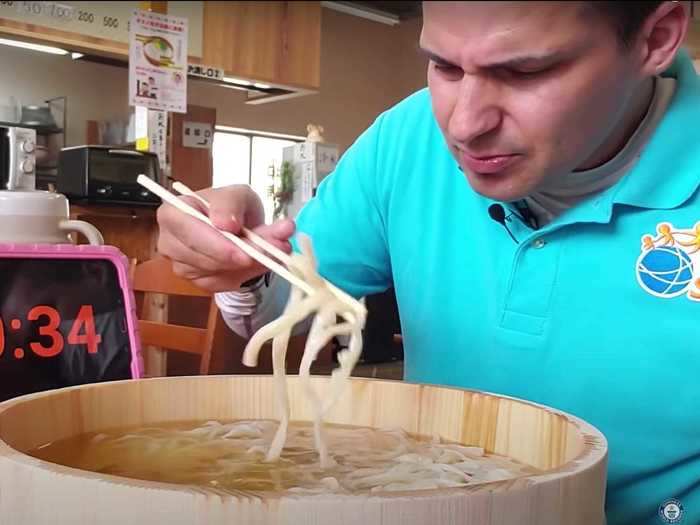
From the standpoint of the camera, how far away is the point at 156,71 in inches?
53.9

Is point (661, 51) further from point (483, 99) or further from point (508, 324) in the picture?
point (508, 324)

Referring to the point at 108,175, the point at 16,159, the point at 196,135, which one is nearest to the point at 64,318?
the point at 16,159

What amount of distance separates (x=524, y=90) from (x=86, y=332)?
572 mm

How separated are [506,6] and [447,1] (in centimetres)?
3

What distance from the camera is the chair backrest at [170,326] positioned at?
1640 mm

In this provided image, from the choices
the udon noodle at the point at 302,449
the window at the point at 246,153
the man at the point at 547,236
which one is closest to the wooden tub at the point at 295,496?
the udon noodle at the point at 302,449

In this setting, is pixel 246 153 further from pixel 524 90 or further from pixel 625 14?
pixel 625 14

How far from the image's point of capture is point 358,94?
6738mm

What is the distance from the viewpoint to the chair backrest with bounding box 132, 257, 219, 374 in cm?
164

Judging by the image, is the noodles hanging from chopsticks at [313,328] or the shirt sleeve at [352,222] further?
the shirt sleeve at [352,222]

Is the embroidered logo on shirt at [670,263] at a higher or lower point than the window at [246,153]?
lower

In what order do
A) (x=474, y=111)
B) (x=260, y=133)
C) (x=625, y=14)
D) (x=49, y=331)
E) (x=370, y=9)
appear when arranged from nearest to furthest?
(x=625, y=14) → (x=474, y=111) → (x=49, y=331) → (x=370, y=9) → (x=260, y=133)

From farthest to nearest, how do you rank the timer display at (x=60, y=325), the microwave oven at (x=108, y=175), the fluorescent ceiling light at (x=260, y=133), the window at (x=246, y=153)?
1. the fluorescent ceiling light at (x=260, y=133)
2. the window at (x=246, y=153)
3. the microwave oven at (x=108, y=175)
4. the timer display at (x=60, y=325)

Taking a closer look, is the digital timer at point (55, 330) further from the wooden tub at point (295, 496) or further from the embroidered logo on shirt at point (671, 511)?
the embroidered logo on shirt at point (671, 511)
